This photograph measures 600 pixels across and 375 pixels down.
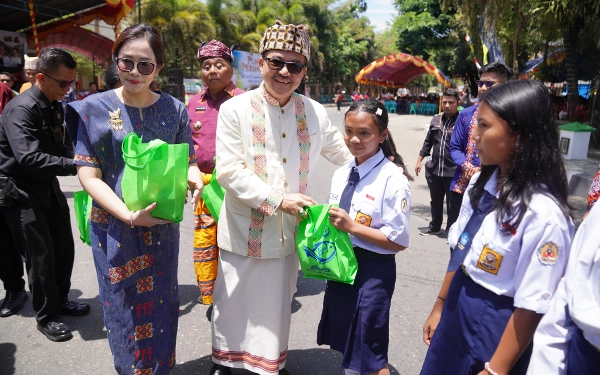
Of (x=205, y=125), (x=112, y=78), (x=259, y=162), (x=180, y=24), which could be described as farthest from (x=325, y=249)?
(x=180, y=24)

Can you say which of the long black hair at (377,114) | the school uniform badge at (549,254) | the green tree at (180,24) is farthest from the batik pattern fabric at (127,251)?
the green tree at (180,24)

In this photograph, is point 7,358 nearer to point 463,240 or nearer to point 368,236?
point 368,236

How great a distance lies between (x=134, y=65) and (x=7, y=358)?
7.19ft

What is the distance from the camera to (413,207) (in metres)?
7.16

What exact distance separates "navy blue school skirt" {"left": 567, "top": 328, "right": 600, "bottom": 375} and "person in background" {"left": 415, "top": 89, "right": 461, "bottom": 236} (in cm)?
Answer: 410

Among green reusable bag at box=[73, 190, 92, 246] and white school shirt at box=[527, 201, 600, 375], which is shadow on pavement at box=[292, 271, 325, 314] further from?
white school shirt at box=[527, 201, 600, 375]

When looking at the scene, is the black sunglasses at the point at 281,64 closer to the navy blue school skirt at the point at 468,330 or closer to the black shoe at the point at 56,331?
the navy blue school skirt at the point at 468,330

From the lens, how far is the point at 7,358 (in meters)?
3.00

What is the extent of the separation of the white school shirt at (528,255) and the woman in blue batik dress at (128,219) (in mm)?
1361

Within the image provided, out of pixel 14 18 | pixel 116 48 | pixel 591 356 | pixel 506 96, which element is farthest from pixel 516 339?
pixel 14 18

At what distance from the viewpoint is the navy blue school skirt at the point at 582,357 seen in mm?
1188

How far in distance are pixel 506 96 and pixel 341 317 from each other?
1278 mm

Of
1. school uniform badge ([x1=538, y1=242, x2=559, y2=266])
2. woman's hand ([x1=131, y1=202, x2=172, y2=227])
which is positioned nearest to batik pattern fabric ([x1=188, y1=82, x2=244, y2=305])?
woman's hand ([x1=131, y1=202, x2=172, y2=227])

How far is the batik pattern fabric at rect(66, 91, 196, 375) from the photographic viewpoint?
217 centimetres
